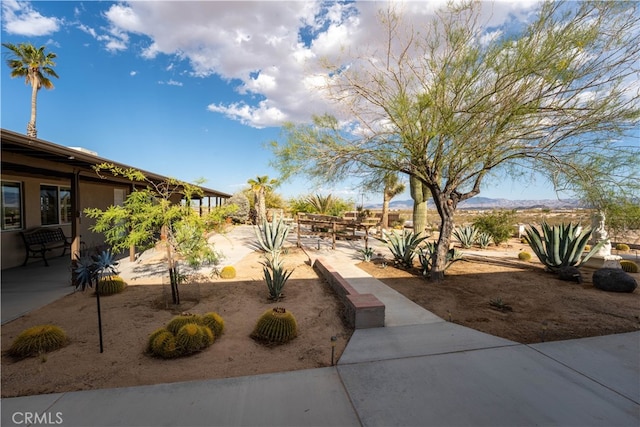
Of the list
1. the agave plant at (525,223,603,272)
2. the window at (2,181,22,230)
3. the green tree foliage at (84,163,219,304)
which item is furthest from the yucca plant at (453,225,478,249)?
the window at (2,181,22,230)

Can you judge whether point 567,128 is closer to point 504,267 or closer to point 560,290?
point 560,290

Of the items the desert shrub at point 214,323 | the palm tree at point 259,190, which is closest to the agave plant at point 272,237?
the desert shrub at point 214,323

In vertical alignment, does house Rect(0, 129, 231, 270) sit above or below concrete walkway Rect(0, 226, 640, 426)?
above

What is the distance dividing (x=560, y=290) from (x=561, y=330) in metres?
2.53

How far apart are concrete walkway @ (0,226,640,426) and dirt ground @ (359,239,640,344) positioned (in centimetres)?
54

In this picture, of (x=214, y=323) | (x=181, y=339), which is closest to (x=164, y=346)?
(x=181, y=339)

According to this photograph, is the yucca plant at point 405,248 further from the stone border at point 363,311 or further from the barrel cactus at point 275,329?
the barrel cactus at point 275,329

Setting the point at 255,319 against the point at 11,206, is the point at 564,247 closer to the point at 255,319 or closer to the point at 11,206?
the point at 255,319

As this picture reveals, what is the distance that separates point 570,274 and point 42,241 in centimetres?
1439

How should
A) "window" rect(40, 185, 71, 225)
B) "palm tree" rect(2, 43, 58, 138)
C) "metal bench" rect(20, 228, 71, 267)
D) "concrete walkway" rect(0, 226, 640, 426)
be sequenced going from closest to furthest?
"concrete walkway" rect(0, 226, 640, 426) < "metal bench" rect(20, 228, 71, 267) < "window" rect(40, 185, 71, 225) < "palm tree" rect(2, 43, 58, 138)

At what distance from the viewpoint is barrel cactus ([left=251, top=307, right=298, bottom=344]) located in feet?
12.1

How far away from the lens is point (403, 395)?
2.59 metres

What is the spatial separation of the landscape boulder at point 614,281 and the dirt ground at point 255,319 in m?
0.19

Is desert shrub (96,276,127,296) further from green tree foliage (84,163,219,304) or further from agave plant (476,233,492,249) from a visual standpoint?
agave plant (476,233,492,249)
